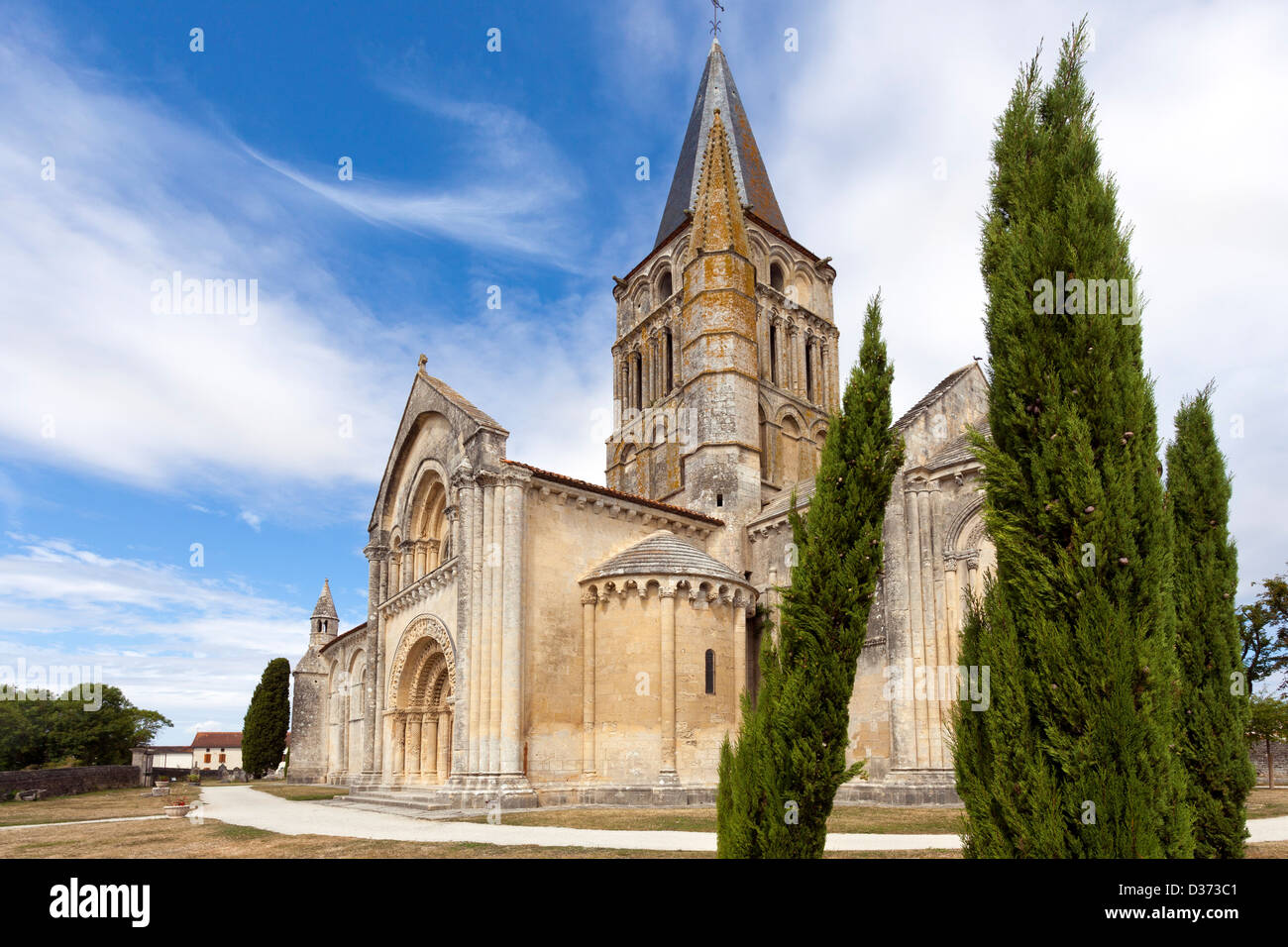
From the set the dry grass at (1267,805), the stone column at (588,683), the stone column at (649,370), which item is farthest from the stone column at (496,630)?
the dry grass at (1267,805)

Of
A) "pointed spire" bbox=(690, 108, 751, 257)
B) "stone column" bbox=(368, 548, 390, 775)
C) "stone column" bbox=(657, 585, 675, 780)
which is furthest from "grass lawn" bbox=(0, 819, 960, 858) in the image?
"pointed spire" bbox=(690, 108, 751, 257)

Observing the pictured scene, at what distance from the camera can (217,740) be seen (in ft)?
349

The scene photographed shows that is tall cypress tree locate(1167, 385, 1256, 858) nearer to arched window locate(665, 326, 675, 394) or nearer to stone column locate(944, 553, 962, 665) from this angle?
stone column locate(944, 553, 962, 665)

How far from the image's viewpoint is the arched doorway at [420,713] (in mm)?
24547

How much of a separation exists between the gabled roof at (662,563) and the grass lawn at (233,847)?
980 cm

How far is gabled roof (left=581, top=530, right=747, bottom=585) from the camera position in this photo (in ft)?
69.5

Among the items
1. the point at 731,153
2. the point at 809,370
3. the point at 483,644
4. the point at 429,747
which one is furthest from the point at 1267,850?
the point at 731,153

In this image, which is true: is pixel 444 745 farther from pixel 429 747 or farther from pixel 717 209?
pixel 717 209

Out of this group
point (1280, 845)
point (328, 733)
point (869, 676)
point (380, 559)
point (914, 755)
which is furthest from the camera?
point (328, 733)

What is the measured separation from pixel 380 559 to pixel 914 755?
18.7m

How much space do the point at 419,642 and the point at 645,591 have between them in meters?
7.88
